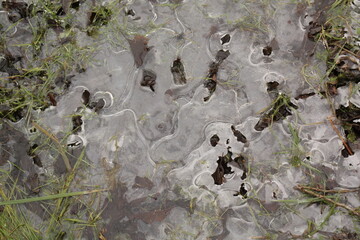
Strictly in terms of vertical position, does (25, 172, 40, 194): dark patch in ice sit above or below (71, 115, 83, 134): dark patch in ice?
below

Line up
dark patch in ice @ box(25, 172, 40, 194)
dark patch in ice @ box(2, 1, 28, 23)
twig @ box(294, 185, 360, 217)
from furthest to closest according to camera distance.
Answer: dark patch in ice @ box(2, 1, 28, 23)
dark patch in ice @ box(25, 172, 40, 194)
twig @ box(294, 185, 360, 217)

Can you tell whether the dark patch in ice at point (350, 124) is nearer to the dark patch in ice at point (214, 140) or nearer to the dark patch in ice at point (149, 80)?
the dark patch in ice at point (214, 140)

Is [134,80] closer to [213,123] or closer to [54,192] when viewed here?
[213,123]

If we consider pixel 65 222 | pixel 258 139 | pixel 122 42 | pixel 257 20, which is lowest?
pixel 65 222

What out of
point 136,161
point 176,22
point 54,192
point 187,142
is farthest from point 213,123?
point 54,192

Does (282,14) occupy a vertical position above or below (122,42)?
above

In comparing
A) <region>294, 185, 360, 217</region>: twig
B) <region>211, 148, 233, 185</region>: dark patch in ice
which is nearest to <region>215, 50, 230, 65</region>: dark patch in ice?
<region>211, 148, 233, 185</region>: dark patch in ice

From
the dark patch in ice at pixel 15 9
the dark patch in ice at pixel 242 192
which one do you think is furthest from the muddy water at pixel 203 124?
the dark patch in ice at pixel 15 9

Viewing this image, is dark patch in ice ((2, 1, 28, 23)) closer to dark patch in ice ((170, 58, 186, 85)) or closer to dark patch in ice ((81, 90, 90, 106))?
dark patch in ice ((81, 90, 90, 106))
